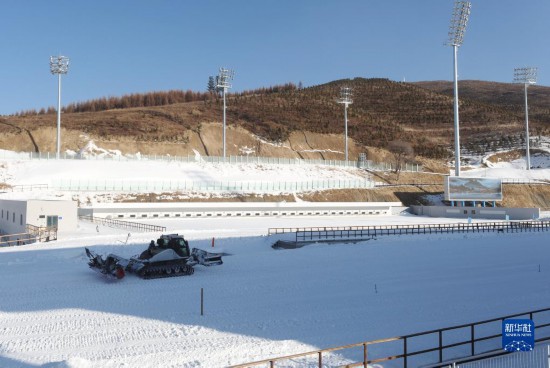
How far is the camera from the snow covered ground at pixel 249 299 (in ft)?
42.8

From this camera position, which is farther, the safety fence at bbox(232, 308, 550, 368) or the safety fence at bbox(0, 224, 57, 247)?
the safety fence at bbox(0, 224, 57, 247)

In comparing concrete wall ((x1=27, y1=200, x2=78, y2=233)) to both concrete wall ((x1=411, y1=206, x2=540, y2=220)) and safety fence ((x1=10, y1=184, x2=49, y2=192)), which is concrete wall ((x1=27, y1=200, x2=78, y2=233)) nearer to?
safety fence ((x1=10, y1=184, x2=49, y2=192))

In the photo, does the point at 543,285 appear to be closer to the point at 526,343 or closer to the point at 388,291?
the point at 388,291

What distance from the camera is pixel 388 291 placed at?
65.9 feet

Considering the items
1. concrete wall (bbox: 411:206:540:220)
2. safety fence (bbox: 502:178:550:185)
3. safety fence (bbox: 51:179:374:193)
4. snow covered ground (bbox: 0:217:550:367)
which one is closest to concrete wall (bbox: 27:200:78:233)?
snow covered ground (bbox: 0:217:550:367)

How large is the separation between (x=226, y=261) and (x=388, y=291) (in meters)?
10.3

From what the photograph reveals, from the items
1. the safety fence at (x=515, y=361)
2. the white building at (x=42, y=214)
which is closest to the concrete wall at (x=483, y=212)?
the white building at (x=42, y=214)

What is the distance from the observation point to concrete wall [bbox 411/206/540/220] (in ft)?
199

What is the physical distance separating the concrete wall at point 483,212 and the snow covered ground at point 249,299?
2883cm

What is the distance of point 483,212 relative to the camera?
206 ft

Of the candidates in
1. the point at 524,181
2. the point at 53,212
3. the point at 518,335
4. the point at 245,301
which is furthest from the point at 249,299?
the point at 524,181

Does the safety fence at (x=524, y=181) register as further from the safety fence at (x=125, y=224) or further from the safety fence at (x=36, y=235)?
the safety fence at (x=36, y=235)

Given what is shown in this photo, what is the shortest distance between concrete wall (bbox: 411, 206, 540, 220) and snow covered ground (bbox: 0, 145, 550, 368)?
2883 cm

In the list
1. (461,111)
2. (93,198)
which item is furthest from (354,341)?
(461,111)
